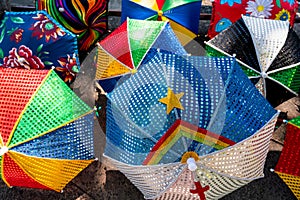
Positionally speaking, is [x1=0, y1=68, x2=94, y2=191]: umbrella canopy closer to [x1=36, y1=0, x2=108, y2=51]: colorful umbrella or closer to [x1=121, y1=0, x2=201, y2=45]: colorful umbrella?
[x1=36, y1=0, x2=108, y2=51]: colorful umbrella

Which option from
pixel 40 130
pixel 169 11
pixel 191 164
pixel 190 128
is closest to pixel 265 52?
pixel 169 11

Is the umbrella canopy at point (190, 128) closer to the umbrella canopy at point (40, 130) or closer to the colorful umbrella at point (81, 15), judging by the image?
the umbrella canopy at point (40, 130)

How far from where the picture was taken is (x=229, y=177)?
3709 mm

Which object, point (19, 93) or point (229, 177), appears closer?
point (229, 177)

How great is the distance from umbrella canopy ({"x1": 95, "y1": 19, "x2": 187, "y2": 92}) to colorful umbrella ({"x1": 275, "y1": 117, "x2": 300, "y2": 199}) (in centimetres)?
Answer: 141

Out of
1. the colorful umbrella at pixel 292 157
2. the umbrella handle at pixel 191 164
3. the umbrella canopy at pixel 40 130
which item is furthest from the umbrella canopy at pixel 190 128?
the umbrella canopy at pixel 40 130

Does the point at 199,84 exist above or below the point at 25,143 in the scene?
above

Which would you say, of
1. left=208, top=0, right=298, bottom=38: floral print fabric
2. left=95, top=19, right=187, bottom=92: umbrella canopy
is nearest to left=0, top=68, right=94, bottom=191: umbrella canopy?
left=95, top=19, right=187, bottom=92: umbrella canopy

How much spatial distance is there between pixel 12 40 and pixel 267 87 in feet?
9.27

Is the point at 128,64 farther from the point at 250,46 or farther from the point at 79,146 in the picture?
the point at 250,46

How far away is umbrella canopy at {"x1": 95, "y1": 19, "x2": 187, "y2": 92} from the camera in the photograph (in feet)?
14.7

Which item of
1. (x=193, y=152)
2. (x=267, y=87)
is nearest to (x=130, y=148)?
(x=193, y=152)

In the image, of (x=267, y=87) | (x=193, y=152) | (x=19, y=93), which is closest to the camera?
(x=193, y=152)

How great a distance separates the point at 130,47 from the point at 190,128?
134cm
